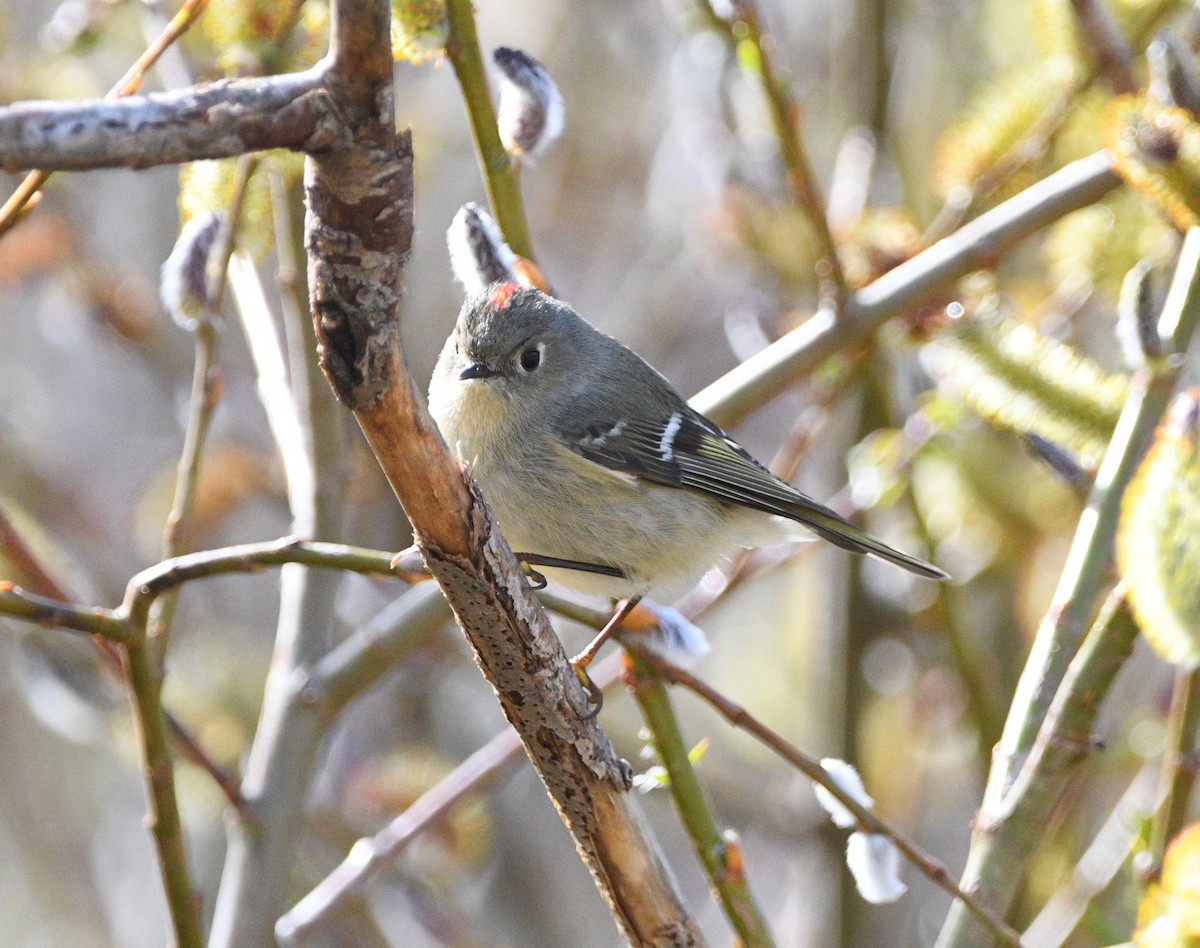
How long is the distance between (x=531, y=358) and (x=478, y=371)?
0.38 ft

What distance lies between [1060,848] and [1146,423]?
1182 mm

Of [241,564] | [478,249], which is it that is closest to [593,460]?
[478,249]

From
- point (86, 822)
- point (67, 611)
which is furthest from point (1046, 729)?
point (86, 822)

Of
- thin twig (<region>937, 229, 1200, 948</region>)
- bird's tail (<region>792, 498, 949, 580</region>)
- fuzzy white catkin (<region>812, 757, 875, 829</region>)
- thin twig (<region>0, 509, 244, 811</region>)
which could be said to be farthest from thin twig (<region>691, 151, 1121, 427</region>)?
thin twig (<region>0, 509, 244, 811</region>)

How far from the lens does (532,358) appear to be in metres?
1.82

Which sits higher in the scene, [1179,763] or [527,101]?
[527,101]

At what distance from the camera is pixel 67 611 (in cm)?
100

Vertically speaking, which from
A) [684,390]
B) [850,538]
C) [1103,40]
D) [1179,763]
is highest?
[684,390]

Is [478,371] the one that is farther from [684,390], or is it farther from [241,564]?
[684,390]

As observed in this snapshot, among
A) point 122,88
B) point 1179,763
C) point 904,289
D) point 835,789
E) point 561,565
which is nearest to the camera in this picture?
point 122,88

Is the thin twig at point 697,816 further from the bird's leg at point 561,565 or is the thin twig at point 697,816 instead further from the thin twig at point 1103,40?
the thin twig at point 1103,40

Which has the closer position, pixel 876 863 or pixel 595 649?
pixel 876 863

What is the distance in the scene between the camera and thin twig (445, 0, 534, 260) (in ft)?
4.37

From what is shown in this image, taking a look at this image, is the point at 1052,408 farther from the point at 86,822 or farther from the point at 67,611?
the point at 86,822
